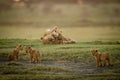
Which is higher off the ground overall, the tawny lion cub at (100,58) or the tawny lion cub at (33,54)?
the tawny lion cub at (33,54)

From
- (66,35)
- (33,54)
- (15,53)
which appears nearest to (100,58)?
(66,35)

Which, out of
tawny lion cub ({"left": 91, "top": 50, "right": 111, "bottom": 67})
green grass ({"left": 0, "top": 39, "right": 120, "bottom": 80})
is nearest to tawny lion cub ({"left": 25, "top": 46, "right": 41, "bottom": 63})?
green grass ({"left": 0, "top": 39, "right": 120, "bottom": 80})

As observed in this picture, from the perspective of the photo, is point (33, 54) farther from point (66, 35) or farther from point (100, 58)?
point (100, 58)

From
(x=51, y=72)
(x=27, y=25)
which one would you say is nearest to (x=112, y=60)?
(x=51, y=72)

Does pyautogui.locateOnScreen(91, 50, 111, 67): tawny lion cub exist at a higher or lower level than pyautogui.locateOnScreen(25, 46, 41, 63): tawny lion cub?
lower

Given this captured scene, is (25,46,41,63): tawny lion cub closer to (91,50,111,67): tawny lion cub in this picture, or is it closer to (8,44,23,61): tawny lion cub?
(8,44,23,61): tawny lion cub

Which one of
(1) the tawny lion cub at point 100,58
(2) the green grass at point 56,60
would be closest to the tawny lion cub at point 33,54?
(2) the green grass at point 56,60

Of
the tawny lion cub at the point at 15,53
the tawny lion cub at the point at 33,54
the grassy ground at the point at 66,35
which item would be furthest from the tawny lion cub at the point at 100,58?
the tawny lion cub at the point at 15,53

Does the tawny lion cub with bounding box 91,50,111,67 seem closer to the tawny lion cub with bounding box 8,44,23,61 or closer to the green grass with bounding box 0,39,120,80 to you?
the green grass with bounding box 0,39,120,80

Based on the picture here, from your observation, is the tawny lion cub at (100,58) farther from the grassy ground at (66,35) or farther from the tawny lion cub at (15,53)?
the tawny lion cub at (15,53)

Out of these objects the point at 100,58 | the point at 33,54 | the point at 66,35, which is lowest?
the point at 100,58

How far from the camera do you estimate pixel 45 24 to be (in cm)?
822

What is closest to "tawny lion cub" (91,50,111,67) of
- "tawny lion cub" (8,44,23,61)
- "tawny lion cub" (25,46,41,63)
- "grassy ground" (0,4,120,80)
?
"grassy ground" (0,4,120,80)

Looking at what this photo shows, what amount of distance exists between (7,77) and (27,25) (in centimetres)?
99
